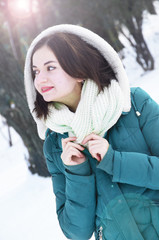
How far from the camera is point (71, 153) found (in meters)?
1.24

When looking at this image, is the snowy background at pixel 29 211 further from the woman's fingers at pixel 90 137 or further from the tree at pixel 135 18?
the tree at pixel 135 18

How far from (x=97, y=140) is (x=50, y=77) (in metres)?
0.45

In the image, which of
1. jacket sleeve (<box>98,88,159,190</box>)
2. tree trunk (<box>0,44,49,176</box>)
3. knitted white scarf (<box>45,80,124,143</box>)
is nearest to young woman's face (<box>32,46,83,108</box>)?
knitted white scarf (<box>45,80,124,143</box>)

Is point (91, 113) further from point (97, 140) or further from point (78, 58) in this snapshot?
point (78, 58)

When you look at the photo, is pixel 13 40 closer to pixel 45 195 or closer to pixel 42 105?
pixel 45 195

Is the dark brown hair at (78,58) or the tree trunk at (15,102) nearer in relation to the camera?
the dark brown hair at (78,58)

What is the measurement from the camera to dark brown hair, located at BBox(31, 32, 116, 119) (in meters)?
1.32

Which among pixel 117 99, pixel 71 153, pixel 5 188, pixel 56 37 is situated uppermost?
pixel 56 37

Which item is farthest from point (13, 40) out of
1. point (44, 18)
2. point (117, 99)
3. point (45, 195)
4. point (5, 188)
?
point (44, 18)

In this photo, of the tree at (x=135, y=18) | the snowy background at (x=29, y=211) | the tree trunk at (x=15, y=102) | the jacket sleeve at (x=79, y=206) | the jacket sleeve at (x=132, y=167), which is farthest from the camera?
the tree at (x=135, y=18)

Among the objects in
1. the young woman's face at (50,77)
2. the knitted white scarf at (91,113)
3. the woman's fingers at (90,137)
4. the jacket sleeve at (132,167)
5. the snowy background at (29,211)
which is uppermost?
the young woman's face at (50,77)

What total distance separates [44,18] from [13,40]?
9.58 metres

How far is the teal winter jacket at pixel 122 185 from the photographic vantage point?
45.7 inches

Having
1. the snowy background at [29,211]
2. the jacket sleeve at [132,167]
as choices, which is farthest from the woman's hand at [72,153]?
the snowy background at [29,211]
